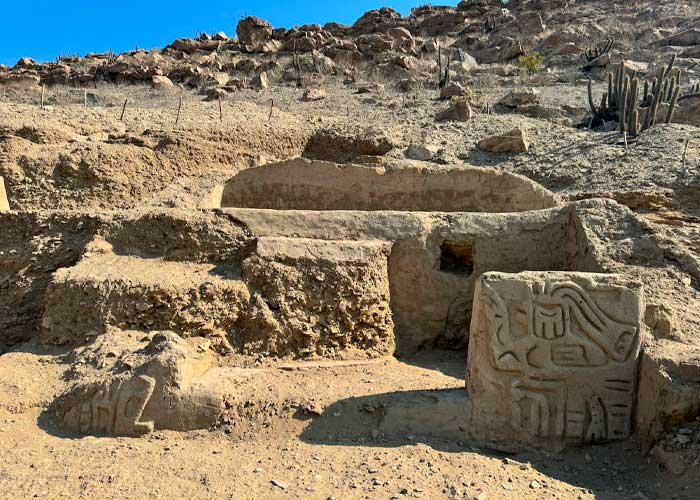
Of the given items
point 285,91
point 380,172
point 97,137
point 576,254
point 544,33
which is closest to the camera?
point 576,254

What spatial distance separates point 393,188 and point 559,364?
160 inches

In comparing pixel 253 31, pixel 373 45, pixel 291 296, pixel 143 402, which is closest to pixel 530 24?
pixel 373 45

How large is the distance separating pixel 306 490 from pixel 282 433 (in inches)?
27.3

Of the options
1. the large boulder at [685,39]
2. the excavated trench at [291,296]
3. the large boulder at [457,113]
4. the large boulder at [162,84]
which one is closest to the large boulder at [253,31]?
the large boulder at [162,84]

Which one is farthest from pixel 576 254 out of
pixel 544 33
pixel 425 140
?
pixel 544 33

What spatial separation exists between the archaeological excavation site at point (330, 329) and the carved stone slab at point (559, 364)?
13 mm

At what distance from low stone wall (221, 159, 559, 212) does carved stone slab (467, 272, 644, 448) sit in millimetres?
3655

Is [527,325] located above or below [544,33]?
below

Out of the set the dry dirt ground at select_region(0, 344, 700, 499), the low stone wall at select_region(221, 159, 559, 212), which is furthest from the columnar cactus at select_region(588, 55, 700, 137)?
the dry dirt ground at select_region(0, 344, 700, 499)

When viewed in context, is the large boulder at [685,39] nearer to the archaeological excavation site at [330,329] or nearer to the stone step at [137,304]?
the archaeological excavation site at [330,329]

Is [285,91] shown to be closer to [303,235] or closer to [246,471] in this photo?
[303,235]

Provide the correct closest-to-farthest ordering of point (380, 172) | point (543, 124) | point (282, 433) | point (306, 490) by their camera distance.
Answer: point (306, 490) → point (282, 433) → point (380, 172) → point (543, 124)

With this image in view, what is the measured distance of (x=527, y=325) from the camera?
383cm

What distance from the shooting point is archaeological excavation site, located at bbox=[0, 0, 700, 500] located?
3457 millimetres
